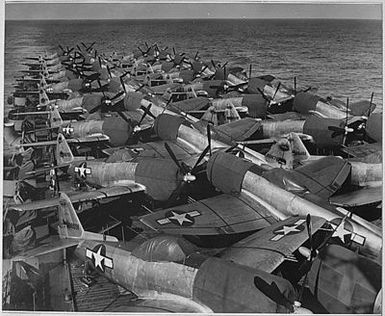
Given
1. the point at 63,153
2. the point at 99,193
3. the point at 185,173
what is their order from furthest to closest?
the point at 63,153 < the point at 99,193 < the point at 185,173

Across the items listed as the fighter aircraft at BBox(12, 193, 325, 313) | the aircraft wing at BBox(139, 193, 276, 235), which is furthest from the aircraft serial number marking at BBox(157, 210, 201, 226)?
the fighter aircraft at BBox(12, 193, 325, 313)

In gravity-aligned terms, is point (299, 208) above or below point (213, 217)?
above

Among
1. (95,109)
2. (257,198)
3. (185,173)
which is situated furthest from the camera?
(95,109)

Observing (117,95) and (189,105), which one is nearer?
(189,105)

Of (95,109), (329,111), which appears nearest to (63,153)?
A: (95,109)

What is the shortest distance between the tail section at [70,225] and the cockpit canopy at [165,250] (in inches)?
17.6

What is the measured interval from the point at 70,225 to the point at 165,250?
3.75 feet

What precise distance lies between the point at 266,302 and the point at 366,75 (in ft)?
7.58

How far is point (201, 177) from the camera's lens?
5.48 metres

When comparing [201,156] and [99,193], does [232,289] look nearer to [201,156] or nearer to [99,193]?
[201,156]

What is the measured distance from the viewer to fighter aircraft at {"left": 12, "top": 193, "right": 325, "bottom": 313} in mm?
3590

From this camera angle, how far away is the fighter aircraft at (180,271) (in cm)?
359

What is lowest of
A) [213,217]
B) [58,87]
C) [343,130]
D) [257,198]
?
[213,217]

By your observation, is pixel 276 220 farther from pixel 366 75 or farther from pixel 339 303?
pixel 366 75
